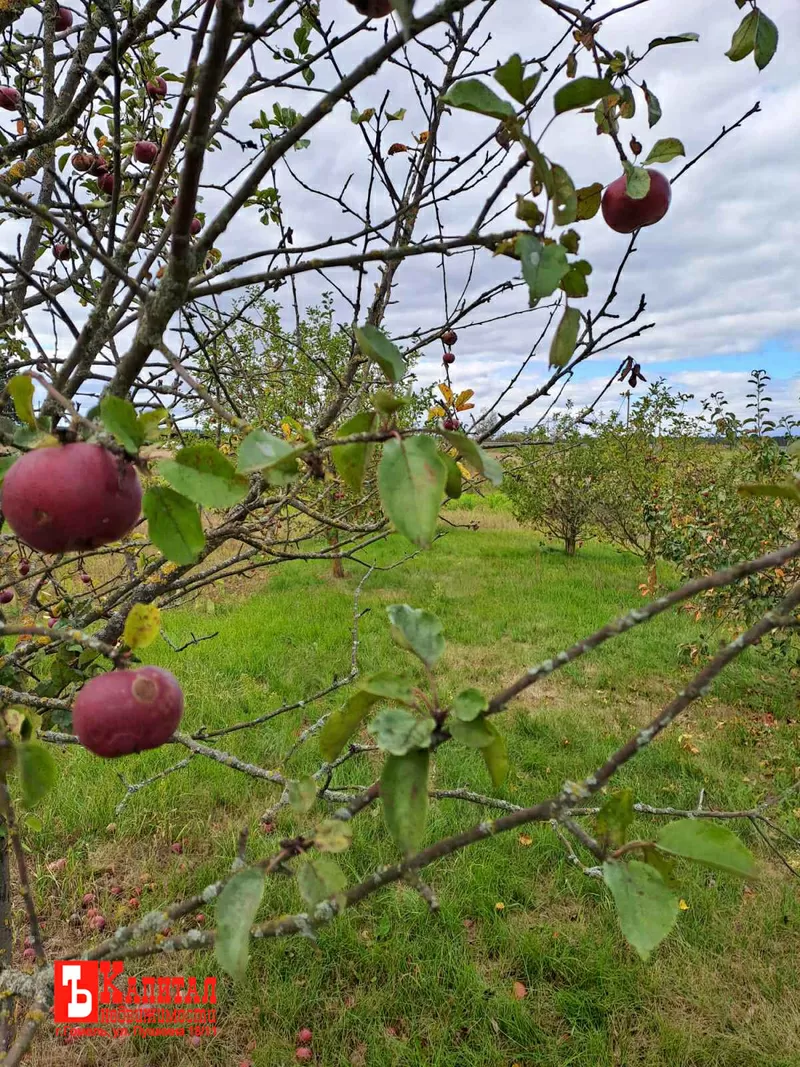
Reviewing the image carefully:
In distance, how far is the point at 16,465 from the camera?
2.01 ft

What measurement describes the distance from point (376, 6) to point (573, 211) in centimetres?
57

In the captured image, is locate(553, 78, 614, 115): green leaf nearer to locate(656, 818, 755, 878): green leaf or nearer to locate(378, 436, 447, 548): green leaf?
locate(378, 436, 447, 548): green leaf

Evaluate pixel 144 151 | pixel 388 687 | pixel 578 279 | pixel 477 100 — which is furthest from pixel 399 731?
pixel 144 151

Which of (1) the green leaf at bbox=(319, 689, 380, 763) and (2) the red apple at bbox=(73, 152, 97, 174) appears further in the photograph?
(2) the red apple at bbox=(73, 152, 97, 174)

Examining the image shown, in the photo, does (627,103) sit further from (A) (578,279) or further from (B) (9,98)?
(B) (9,98)

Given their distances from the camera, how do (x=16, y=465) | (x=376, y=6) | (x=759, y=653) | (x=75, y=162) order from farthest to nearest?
(x=759, y=653)
(x=75, y=162)
(x=376, y=6)
(x=16, y=465)

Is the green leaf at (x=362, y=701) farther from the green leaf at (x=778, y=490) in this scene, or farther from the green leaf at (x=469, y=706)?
the green leaf at (x=778, y=490)

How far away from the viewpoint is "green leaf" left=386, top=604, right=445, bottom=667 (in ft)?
2.33

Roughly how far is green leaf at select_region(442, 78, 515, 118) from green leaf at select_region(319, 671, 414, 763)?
1.80 ft

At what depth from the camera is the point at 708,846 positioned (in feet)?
1.86

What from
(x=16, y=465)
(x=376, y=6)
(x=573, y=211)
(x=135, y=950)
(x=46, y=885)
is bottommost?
(x=46, y=885)

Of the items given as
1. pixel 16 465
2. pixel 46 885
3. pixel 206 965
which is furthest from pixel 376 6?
pixel 46 885

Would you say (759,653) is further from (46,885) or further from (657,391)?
(46,885)

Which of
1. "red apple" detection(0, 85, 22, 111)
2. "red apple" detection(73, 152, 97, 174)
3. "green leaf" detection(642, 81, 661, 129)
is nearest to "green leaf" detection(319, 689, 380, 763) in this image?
"green leaf" detection(642, 81, 661, 129)
